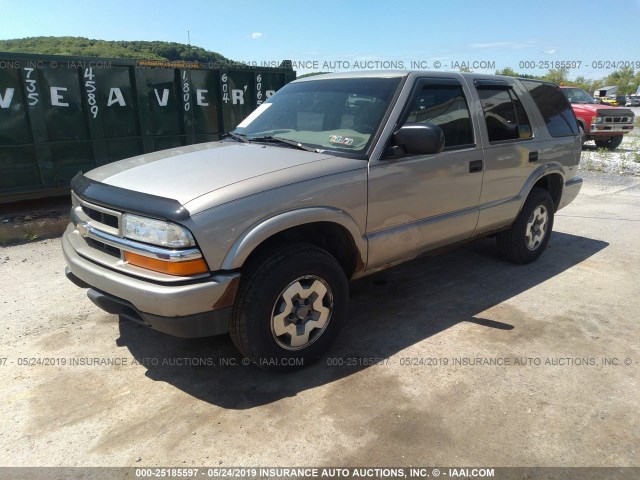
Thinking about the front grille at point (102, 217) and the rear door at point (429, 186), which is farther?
the rear door at point (429, 186)

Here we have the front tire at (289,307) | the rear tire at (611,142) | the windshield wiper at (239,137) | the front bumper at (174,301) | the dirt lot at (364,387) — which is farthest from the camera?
the rear tire at (611,142)

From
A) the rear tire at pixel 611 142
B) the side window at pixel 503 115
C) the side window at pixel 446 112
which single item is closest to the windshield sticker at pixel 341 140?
the side window at pixel 446 112

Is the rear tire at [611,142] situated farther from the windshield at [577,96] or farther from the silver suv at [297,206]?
the silver suv at [297,206]

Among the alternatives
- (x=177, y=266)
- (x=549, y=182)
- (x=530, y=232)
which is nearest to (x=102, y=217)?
(x=177, y=266)

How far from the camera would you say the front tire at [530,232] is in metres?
4.95

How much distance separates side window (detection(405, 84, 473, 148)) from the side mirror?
0.27m

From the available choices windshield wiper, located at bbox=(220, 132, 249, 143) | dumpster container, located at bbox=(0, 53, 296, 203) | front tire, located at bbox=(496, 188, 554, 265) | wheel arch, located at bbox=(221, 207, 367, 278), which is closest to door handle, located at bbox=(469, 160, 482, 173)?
front tire, located at bbox=(496, 188, 554, 265)

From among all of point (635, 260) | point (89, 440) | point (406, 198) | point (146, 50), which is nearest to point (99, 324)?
point (89, 440)

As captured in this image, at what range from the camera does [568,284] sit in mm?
4723

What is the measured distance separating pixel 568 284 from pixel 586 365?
160 cm

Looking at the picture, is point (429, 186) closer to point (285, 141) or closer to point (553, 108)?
point (285, 141)

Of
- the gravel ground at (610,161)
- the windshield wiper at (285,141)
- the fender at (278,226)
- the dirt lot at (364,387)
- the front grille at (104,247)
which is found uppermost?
the windshield wiper at (285,141)

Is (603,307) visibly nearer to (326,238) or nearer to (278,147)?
(326,238)

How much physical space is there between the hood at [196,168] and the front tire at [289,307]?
0.53 meters
